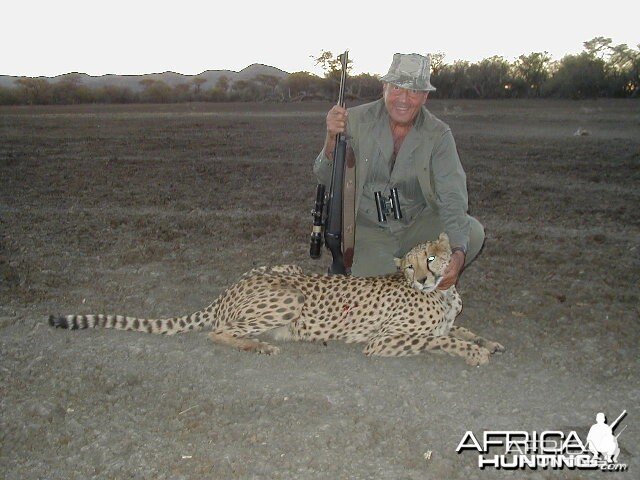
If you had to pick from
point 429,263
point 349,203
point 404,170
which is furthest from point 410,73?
point 429,263

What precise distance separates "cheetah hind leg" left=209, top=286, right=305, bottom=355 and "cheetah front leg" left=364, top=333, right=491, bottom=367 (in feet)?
1.56

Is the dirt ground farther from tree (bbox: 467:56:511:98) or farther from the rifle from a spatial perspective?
tree (bbox: 467:56:511:98)

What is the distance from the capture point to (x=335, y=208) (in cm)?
448

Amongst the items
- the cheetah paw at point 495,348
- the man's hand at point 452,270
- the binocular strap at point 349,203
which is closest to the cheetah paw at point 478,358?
the cheetah paw at point 495,348

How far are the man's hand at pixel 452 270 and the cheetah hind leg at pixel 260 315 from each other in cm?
80

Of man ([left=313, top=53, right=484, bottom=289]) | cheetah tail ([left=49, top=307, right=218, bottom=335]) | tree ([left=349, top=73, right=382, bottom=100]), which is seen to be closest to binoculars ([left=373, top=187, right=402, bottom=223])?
man ([left=313, top=53, right=484, bottom=289])

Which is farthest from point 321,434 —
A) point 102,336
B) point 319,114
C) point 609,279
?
point 319,114

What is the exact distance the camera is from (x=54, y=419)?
3068 mm

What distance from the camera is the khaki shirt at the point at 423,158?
4.18 m

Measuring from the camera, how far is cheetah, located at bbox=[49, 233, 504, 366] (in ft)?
12.4

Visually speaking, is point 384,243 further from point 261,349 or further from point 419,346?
point 261,349

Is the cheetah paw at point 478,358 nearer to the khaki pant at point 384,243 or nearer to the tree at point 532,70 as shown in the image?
the khaki pant at point 384,243

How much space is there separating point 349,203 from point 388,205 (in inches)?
12.4

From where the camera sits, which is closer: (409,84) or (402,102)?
(409,84)
